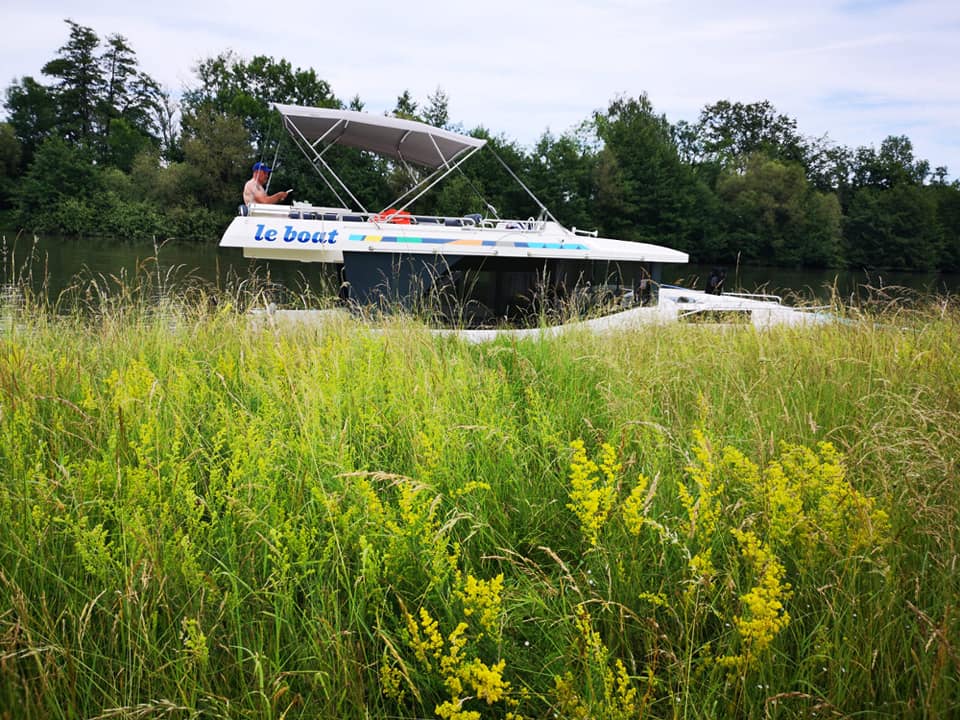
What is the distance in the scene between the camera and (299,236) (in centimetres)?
759

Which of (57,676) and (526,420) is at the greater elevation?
(526,420)

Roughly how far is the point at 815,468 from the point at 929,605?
0.52 m

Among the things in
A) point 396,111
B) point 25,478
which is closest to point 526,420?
point 25,478

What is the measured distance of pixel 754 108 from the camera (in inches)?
3127

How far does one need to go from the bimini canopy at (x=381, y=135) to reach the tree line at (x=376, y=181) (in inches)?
959

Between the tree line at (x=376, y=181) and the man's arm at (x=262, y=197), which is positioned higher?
the tree line at (x=376, y=181)

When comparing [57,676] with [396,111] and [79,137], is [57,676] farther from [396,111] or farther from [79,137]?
[79,137]

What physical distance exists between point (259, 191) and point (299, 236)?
1812mm

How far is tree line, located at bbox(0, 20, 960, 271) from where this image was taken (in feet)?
138

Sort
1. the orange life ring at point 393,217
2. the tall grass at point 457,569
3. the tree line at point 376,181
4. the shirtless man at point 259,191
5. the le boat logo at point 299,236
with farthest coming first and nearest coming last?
the tree line at point 376,181
the shirtless man at point 259,191
the orange life ring at point 393,217
the le boat logo at point 299,236
the tall grass at point 457,569

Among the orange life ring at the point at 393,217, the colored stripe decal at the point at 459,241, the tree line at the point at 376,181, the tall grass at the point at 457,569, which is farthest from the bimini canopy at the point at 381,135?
the tree line at the point at 376,181

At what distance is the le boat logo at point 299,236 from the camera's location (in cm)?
754

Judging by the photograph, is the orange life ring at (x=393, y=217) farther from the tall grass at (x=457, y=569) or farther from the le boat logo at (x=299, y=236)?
the tall grass at (x=457, y=569)


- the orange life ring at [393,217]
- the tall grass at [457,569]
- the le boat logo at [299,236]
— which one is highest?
the orange life ring at [393,217]
